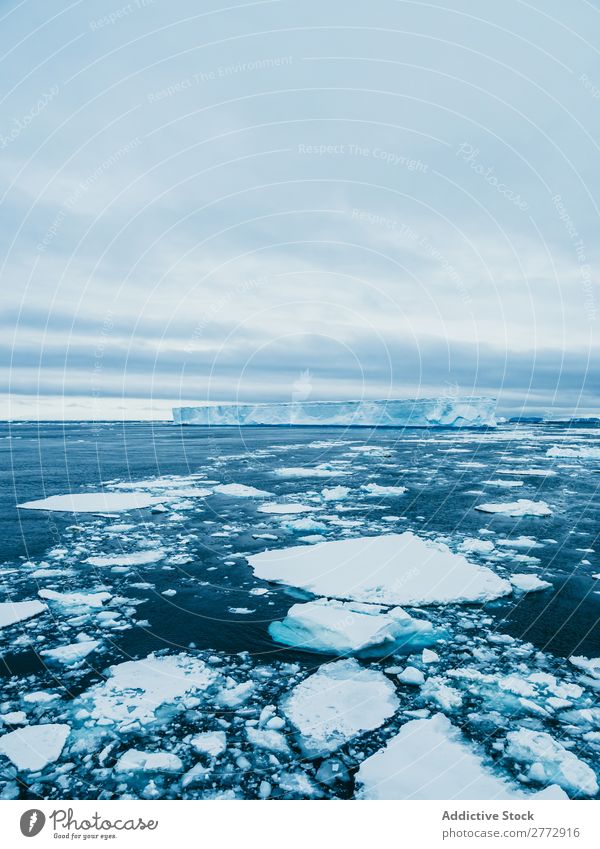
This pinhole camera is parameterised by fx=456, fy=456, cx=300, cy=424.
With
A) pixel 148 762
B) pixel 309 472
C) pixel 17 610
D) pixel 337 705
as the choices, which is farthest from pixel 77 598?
pixel 309 472

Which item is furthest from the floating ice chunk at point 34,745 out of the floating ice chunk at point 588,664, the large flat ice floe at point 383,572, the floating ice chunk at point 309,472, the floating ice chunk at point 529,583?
the floating ice chunk at point 309,472

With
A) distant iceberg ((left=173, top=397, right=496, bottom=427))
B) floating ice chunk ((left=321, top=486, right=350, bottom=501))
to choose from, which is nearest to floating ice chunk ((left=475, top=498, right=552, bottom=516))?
floating ice chunk ((left=321, top=486, right=350, bottom=501))

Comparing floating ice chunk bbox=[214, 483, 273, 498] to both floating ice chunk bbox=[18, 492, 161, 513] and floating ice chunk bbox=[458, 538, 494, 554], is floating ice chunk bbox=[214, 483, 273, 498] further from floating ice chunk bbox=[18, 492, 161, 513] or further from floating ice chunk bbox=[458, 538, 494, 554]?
floating ice chunk bbox=[458, 538, 494, 554]

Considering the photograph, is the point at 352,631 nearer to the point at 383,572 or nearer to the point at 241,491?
the point at 383,572

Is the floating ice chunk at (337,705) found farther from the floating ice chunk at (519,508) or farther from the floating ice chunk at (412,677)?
the floating ice chunk at (519,508)
